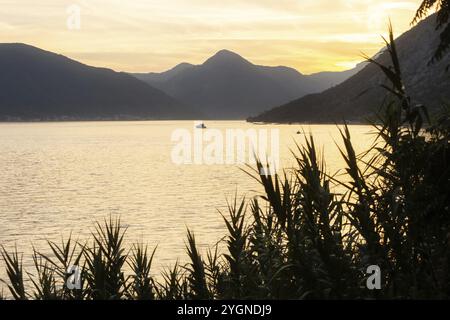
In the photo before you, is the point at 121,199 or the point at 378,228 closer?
the point at 378,228

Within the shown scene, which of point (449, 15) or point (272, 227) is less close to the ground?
point (449, 15)

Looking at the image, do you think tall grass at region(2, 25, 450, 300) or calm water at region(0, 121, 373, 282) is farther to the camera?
calm water at region(0, 121, 373, 282)

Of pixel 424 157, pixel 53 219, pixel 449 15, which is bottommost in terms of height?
pixel 53 219

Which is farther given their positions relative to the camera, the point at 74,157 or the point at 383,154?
the point at 74,157

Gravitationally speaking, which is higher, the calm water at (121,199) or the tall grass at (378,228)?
the tall grass at (378,228)

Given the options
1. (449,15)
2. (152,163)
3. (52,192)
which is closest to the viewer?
(449,15)

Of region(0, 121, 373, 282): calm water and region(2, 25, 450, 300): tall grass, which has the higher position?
region(2, 25, 450, 300): tall grass

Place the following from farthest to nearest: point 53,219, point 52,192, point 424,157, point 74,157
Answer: point 74,157
point 52,192
point 53,219
point 424,157

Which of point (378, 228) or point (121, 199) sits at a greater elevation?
point (378, 228)

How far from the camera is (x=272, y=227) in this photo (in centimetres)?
1105

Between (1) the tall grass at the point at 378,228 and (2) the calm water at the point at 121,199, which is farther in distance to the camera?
(2) the calm water at the point at 121,199

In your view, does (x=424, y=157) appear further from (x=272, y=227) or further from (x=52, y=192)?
(x=52, y=192)
